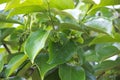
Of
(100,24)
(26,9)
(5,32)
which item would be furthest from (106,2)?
(5,32)

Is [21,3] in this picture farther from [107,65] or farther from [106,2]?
[107,65]

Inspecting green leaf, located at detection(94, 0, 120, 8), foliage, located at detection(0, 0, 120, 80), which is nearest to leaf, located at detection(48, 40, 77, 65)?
foliage, located at detection(0, 0, 120, 80)

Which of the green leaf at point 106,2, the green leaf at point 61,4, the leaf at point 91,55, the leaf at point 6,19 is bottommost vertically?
the leaf at point 91,55

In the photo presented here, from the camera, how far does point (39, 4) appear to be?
1.81ft

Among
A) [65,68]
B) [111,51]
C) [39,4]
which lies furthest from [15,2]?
[111,51]

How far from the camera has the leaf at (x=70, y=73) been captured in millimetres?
598

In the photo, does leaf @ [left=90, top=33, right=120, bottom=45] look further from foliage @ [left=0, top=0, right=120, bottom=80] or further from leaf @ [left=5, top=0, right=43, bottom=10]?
leaf @ [left=5, top=0, right=43, bottom=10]

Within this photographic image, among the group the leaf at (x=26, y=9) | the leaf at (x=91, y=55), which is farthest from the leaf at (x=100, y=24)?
the leaf at (x=91, y=55)

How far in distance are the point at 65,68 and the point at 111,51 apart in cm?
16

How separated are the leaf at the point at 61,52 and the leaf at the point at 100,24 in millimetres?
67

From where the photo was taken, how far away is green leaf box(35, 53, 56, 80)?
56cm

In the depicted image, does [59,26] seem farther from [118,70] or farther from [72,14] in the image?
[118,70]

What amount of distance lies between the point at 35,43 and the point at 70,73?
119mm

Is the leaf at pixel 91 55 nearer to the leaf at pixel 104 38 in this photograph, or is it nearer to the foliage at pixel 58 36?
the foliage at pixel 58 36
